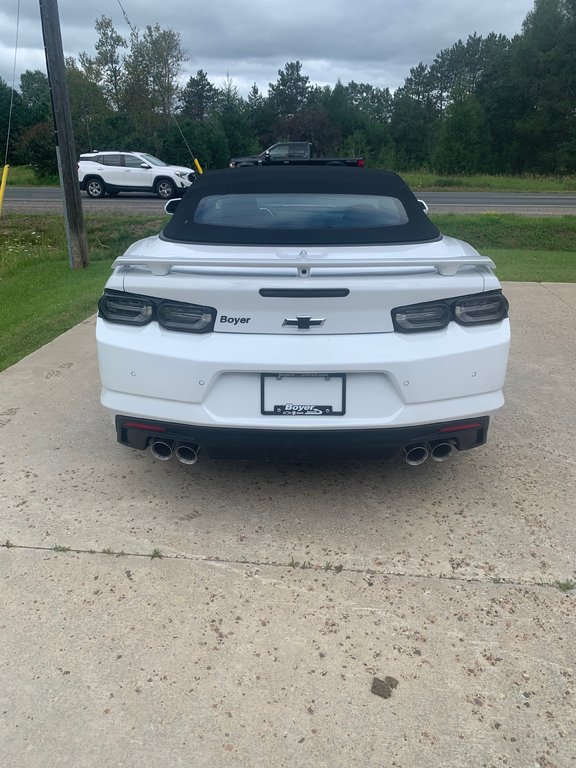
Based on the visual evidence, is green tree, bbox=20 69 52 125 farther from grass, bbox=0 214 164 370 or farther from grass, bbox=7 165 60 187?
grass, bbox=0 214 164 370

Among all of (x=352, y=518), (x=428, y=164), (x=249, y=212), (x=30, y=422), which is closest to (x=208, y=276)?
(x=249, y=212)

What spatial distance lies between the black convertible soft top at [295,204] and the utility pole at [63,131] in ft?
19.9

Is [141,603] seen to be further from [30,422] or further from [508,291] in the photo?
[508,291]

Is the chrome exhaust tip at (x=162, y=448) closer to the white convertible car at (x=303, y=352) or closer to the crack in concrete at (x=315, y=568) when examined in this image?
the white convertible car at (x=303, y=352)

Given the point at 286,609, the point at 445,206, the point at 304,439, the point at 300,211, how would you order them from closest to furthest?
the point at 286,609
the point at 304,439
the point at 300,211
the point at 445,206

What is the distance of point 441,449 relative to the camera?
10.8ft

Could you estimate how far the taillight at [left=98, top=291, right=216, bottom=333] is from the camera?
3029 millimetres

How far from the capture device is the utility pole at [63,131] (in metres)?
9.13

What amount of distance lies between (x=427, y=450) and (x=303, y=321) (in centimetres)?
88

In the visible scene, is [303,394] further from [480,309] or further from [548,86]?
[548,86]

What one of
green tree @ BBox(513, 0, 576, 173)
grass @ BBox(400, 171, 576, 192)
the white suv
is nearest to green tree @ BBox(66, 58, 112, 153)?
the white suv

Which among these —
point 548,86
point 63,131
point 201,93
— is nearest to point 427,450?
point 63,131

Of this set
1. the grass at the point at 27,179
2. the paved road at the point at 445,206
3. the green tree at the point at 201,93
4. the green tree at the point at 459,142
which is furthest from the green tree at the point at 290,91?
the paved road at the point at 445,206

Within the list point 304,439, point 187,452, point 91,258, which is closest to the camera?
point 304,439
